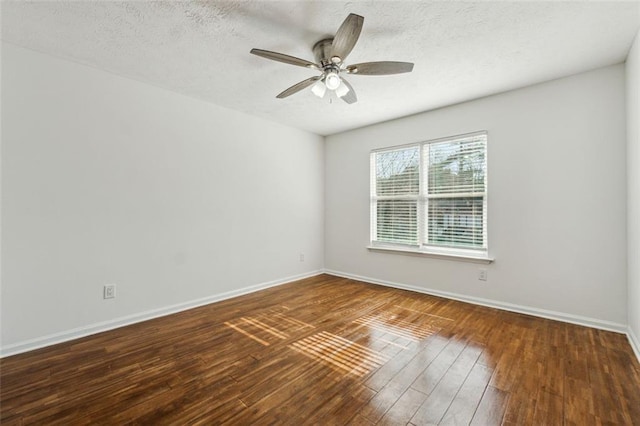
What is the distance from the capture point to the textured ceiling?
6.40 ft

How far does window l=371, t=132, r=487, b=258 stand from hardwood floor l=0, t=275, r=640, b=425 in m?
1.11

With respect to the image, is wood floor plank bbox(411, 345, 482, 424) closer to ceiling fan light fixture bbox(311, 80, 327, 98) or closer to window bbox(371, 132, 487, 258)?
window bbox(371, 132, 487, 258)

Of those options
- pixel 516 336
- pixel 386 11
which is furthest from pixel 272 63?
pixel 516 336

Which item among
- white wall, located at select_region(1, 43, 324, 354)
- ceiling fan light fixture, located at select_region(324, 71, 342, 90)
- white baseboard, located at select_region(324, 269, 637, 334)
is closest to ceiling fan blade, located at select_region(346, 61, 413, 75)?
ceiling fan light fixture, located at select_region(324, 71, 342, 90)

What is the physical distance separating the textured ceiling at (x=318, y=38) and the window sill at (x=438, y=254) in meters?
2.04

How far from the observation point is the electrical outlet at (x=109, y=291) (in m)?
2.79

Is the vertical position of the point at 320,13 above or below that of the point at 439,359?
above

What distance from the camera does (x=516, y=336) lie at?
8.45 feet

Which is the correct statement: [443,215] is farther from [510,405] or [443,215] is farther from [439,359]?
[510,405]

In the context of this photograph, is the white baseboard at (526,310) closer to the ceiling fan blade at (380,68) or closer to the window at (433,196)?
the window at (433,196)

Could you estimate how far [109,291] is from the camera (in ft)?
9.22

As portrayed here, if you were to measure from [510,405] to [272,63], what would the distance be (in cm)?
321

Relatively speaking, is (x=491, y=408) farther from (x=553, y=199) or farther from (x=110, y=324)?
(x=110, y=324)

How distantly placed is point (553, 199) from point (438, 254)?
4.62 ft
